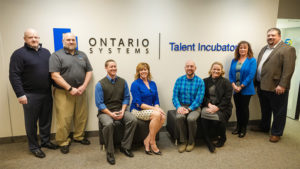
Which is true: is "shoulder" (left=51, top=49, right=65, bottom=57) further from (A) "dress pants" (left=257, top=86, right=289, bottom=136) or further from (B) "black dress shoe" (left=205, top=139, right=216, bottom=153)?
(A) "dress pants" (left=257, top=86, right=289, bottom=136)

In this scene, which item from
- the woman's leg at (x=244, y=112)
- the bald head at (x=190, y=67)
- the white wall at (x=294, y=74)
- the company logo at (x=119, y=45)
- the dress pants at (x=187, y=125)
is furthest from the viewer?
the white wall at (x=294, y=74)

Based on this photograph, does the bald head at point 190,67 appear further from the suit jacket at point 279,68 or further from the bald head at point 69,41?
the bald head at point 69,41

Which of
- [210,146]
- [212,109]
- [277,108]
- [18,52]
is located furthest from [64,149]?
[277,108]

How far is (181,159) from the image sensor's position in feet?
8.68

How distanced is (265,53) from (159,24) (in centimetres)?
185

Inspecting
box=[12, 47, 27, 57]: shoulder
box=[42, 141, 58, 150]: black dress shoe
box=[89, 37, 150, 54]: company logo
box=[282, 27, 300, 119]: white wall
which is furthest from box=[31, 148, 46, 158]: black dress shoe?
box=[282, 27, 300, 119]: white wall

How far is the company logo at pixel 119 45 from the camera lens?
3.08 meters

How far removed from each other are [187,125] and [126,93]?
1039 mm

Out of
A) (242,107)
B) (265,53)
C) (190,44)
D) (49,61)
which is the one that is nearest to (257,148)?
(242,107)

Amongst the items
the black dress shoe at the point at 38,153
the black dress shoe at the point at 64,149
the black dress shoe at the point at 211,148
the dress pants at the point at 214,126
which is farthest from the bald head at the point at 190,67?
the black dress shoe at the point at 38,153

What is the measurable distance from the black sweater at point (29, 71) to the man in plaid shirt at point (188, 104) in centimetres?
193

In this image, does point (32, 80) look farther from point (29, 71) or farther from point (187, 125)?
point (187, 125)

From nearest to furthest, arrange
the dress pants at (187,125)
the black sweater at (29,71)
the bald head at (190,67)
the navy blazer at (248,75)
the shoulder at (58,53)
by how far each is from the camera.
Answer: the black sweater at (29,71) → the shoulder at (58,53) → the dress pants at (187,125) → the bald head at (190,67) → the navy blazer at (248,75)

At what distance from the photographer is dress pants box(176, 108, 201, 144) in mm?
2805
